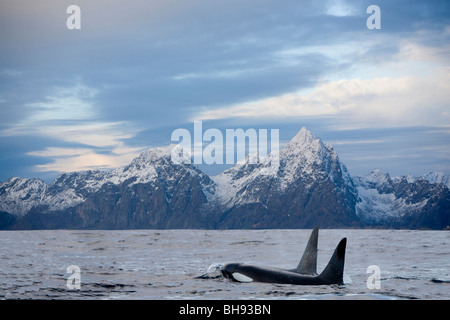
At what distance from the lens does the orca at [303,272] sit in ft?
107

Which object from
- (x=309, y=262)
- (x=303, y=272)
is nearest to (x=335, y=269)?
(x=309, y=262)

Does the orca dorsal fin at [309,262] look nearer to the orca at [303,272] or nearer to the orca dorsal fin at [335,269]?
the orca at [303,272]

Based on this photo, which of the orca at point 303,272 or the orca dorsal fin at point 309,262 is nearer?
the orca at point 303,272

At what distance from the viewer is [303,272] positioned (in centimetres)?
3550

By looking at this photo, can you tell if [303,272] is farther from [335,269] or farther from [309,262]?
[335,269]

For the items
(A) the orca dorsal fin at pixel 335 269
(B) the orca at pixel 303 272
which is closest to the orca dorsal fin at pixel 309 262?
(B) the orca at pixel 303 272

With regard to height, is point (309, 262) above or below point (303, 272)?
above

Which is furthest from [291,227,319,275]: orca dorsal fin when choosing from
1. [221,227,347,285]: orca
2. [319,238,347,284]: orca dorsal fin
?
[319,238,347,284]: orca dorsal fin

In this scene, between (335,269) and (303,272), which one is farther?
(303,272)

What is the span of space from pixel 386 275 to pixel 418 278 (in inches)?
106
